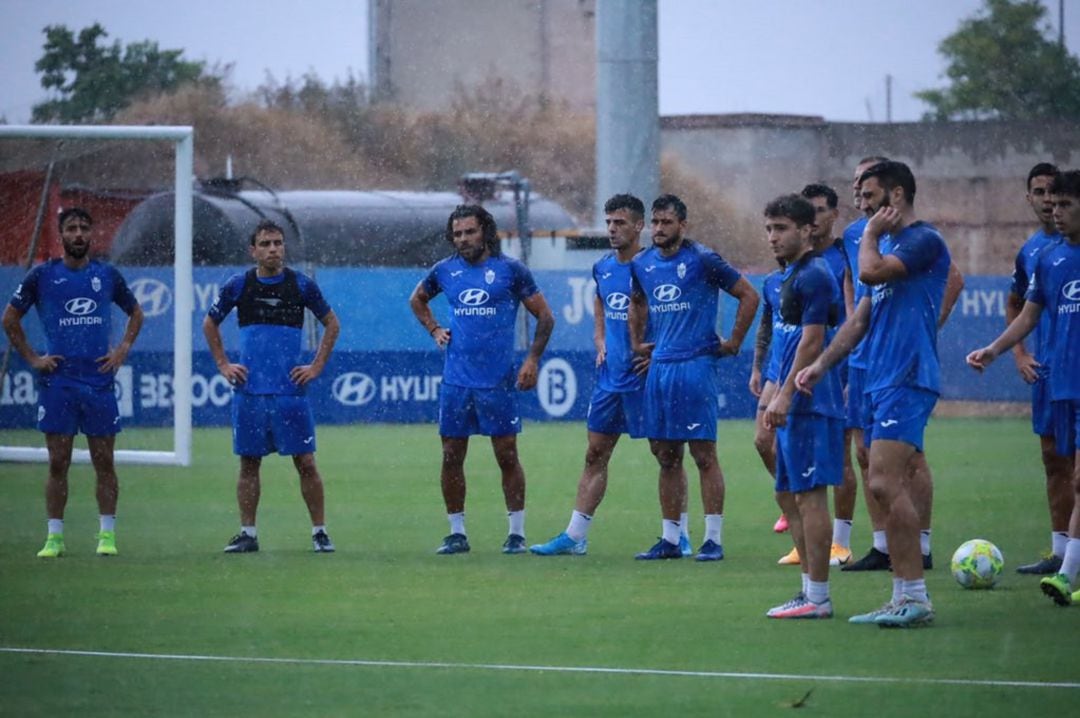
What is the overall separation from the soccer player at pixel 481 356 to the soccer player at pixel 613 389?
404 millimetres

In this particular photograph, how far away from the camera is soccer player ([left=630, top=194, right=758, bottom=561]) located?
12.9m

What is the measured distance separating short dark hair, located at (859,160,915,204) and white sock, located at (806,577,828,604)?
193cm

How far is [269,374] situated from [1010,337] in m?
5.04

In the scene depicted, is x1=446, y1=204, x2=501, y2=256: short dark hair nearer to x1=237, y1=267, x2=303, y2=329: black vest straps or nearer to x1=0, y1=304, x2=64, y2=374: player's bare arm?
x1=237, y1=267, x2=303, y2=329: black vest straps

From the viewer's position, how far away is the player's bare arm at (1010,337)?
35.3 ft

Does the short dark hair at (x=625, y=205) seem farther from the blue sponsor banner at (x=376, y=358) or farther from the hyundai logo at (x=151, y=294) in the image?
the hyundai logo at (x=151, y=294)

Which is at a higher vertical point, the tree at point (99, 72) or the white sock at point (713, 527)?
the tree at point (99, 72)

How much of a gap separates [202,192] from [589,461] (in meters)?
19.8

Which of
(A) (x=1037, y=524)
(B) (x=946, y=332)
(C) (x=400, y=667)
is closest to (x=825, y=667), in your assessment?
(C) (x=400, y=667)

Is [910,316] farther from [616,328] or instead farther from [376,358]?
[376,358]

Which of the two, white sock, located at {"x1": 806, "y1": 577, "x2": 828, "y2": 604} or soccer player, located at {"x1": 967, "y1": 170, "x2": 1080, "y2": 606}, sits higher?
soccer player, located at {"x1": 967, "y1": 170, "x2": 1080, "y2": 606}

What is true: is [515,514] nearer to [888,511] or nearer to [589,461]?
[589,461]

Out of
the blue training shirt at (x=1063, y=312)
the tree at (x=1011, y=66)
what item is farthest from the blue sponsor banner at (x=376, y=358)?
the tree at (x=1011, y=66)

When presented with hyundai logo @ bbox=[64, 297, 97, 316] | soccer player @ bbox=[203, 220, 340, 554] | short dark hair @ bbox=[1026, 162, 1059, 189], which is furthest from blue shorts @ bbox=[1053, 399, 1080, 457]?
hyundai logo @ bbox=[64, 297, 97, 316]
